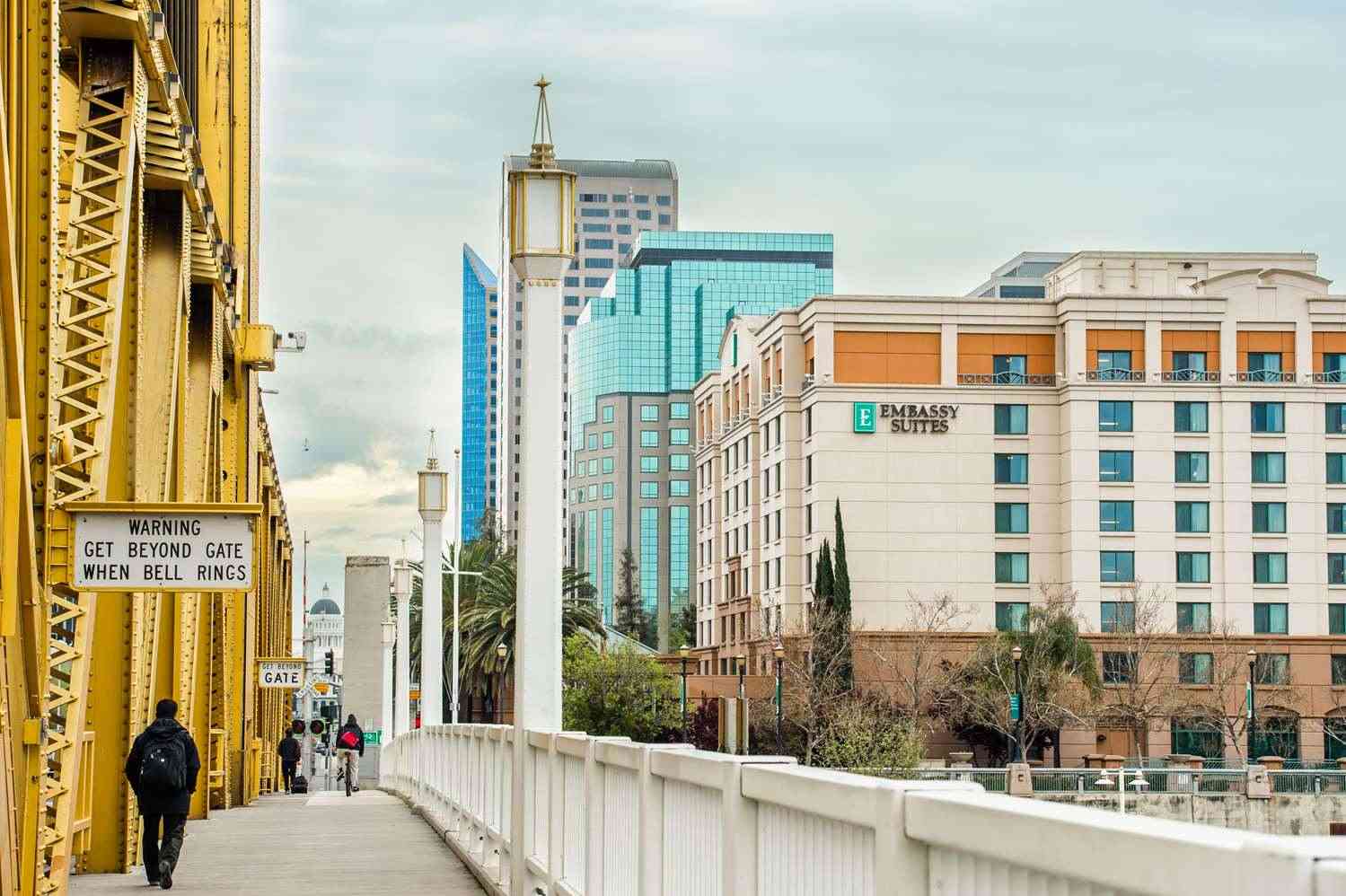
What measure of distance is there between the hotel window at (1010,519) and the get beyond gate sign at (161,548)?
93407 millimetres

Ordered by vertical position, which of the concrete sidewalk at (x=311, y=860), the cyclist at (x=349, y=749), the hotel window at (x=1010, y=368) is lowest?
the cyclist at (x=349, y=749)

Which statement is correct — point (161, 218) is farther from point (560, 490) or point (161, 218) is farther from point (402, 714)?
point (402, 714)

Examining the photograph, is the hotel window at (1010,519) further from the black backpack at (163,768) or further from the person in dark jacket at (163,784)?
the black backpack at (163,768)

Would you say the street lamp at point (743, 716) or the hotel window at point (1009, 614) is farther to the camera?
the hotel window at point (1009, 614)

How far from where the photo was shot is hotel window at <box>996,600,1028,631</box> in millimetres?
102562

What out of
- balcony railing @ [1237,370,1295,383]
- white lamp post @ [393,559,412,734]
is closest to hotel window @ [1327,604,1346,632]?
balcony railing @ [1237,370,1295,383]

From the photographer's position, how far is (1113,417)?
102625 millimetres

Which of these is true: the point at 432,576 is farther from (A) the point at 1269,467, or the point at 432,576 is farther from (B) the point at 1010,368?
(A) the point at 1269,467

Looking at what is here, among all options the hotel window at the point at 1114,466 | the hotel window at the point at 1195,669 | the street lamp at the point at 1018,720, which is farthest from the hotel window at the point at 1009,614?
the hotel window at the point at 1195,669

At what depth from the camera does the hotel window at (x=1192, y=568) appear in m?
103

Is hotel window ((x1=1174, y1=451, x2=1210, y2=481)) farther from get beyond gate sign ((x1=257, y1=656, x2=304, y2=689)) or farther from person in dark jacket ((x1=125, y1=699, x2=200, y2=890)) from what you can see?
person in dark jacket ((x1=125, y1=699, x2=200, y2=890))

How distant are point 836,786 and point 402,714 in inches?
2235

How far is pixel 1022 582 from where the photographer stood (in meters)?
104

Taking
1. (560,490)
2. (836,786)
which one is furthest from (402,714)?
(836,786)
